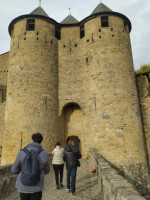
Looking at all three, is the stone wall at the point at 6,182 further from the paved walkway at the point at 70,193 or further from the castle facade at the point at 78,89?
the castle facade at the point at 78,89

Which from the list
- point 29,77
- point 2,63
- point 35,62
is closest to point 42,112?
point 29,77

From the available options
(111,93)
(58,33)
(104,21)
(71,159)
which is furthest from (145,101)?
(71,159)

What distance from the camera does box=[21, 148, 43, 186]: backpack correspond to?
1979 mm

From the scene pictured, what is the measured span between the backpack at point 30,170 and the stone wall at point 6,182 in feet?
7.01

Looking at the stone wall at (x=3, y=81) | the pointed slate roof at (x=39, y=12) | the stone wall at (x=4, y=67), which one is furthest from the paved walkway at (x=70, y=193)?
the pointed slate roof at (x=39, y=12)

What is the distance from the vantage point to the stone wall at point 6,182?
371 centimetres

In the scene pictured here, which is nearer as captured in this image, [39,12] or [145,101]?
[145,101]

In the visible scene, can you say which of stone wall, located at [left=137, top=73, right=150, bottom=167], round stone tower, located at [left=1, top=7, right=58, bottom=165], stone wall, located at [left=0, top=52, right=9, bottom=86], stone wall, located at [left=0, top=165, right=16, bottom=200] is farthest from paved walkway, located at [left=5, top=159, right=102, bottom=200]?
stone wall, located at [left=0, top=52, right=9, bottom=86]

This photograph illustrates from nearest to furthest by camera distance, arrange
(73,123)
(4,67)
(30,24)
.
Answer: (73,123) → (30,24) → (4,67)

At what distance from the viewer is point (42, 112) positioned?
1051 centimetres

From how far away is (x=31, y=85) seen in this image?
1082cm

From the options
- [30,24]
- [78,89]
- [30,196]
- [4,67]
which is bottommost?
[30,196]

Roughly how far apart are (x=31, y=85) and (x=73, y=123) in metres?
3.73

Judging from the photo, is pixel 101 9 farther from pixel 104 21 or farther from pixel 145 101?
pixel 145 101
